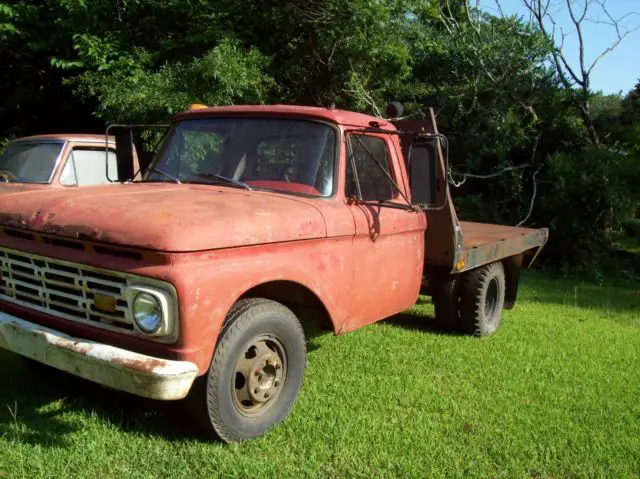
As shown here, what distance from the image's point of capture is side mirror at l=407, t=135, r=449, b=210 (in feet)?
14.1

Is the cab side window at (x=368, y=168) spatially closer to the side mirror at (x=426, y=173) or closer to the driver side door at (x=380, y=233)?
the driver side door at (x=380, y=233)

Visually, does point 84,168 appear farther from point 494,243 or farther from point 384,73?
point 384,73

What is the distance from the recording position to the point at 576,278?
11.0 metres

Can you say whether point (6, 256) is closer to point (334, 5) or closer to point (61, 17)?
point (334, 5)

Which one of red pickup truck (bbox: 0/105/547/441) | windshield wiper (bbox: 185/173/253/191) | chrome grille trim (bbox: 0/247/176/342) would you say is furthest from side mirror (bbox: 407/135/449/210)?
chrome grille trim (bbox: 0/247/176/342)

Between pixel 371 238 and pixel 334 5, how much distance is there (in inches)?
342

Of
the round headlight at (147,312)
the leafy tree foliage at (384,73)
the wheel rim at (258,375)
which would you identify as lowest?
the wheel rim at (258,375)

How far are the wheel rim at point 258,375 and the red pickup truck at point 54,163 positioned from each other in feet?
16.3

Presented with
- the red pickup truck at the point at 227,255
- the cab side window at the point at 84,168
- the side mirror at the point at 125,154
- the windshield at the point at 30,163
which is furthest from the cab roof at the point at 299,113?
the windshield at the point at 30,163

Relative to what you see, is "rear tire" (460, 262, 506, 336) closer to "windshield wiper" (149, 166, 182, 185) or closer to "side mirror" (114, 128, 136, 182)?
"windshield wiper" (149, 166, 182, 185)

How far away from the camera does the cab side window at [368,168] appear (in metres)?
4.28

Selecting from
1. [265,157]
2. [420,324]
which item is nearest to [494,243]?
[420,324]

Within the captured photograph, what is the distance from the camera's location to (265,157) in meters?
4.21

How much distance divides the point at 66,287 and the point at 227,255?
936mm
